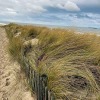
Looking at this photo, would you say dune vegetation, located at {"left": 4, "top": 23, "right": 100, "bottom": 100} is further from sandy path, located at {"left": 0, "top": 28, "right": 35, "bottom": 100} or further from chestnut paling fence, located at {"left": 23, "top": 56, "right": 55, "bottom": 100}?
sandy path, located at {"left": 0, "top": 28, "right": 35, "bottom": 100}

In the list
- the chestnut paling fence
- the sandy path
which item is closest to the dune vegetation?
the chestnut paling fence

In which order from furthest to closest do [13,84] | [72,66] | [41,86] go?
[13,84] < [72,66] < [41,86]

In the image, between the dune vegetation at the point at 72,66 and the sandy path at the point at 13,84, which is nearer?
the dune vegetation at the point at 72,66

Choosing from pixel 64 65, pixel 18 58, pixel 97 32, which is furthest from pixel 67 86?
pixel 18 58

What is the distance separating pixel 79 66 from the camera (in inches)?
184

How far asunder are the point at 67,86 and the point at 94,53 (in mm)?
1340

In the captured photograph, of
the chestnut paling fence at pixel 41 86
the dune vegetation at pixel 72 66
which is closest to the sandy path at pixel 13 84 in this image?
the chestnut paling fence at pixel 41 86

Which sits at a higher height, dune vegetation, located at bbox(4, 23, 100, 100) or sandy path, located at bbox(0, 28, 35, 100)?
dune vegetation, located at bbox(4, 23, 100, 100)

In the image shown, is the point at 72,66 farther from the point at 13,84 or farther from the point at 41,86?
the point at 13,84

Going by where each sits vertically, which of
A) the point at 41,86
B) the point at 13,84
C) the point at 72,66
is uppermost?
the point at 72,66

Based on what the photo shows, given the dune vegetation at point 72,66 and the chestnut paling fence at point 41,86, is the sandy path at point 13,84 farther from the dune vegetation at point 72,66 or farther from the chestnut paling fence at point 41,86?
the dune vegetation at point 72,66

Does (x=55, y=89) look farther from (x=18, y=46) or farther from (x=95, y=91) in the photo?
(x=18, y=46)

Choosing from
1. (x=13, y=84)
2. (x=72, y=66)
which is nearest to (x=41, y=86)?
(x=72, y=66)

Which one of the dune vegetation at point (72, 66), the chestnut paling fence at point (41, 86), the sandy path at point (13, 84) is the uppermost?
the dune vegetation at point (72, 66)
